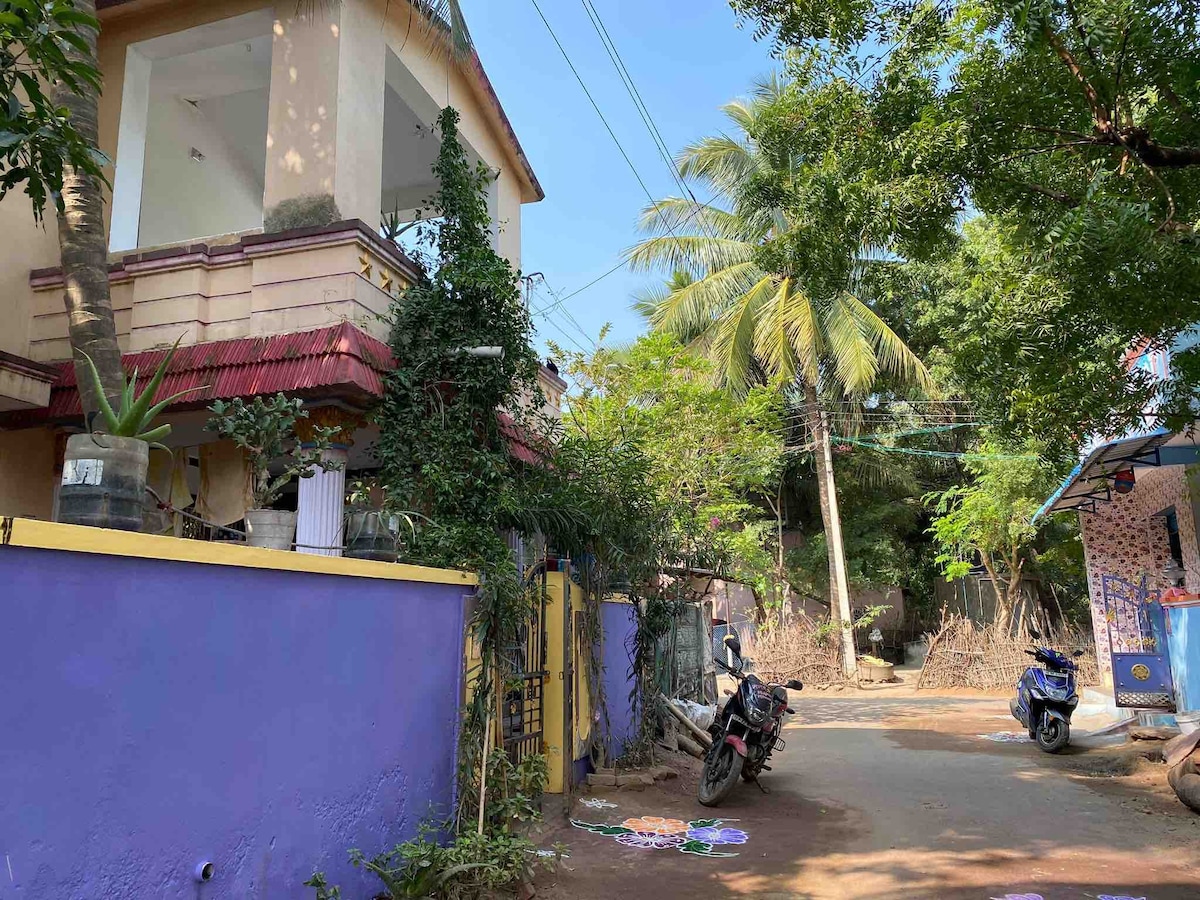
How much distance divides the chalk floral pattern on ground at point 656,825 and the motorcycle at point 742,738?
569 millimetres

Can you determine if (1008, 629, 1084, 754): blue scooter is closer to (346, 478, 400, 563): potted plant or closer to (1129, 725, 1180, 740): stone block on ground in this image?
(1129, 725, 1180, 740): stone block on ground

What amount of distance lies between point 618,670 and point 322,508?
3.61 m

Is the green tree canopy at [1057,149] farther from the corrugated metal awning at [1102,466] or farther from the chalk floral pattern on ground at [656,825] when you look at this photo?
the chalk floral pattern on ground at [656,825]

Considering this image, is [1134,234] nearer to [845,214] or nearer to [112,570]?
[845,214]

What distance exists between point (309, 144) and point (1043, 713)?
31.2 feet

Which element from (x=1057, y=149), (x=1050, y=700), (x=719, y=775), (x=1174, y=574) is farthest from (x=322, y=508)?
(x=1174, y=574)

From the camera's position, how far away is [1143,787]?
24.5 feet

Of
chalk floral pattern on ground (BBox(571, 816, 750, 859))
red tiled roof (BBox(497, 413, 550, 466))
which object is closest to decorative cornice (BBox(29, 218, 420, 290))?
red tiled roof (BBox(497, 413, 550, 466))

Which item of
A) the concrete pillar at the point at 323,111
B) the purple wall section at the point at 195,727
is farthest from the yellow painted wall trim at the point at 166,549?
the concrete pillar at the point at 323,111

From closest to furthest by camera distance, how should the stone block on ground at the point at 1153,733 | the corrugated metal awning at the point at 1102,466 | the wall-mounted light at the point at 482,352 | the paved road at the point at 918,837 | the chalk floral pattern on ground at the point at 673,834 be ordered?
1. the paved road at the point at 918,837
2. the chalk floral pattern on ground at the point at 673,834
3. the wall-mounted light at the point at 482,352
4. the stone block on ground at the point at 1153,733
5. the corrugated metal awning at the point at 1102,466

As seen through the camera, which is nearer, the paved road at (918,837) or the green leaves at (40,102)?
the green leaves at (40,102)

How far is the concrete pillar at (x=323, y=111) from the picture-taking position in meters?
7.00

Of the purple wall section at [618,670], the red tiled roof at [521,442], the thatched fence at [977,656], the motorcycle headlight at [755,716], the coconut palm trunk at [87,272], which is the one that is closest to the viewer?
the coconut palm trunk at [87,272]

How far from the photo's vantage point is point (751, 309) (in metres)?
19.2
